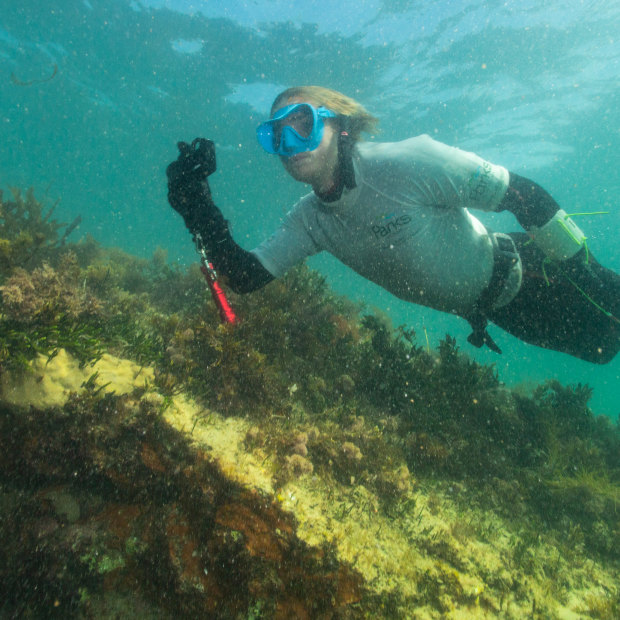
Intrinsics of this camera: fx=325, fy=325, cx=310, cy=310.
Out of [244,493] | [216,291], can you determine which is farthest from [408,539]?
[216,291]

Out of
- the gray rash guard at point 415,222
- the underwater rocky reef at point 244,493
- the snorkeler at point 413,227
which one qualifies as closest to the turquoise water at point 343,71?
the underwater rocky reef at point 244,493

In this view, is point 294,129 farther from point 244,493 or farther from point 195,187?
point 244,493

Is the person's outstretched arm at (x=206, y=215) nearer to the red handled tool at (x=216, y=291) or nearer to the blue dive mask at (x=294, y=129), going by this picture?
the red handled tool at (x=216, y=291)

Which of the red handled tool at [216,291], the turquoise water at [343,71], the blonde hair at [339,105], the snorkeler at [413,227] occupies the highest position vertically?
the turquoise water at [343,71]

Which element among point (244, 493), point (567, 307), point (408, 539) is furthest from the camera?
point (567, 307)

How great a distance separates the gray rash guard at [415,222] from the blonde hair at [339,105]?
0.68 feet

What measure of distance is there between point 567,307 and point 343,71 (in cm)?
2101

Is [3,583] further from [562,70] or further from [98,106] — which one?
[98,106]

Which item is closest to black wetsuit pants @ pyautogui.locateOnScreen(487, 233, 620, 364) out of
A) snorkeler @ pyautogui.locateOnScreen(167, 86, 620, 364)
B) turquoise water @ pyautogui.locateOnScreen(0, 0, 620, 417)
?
snorkeler @ pyautogui.locateOnScreen(167, 86, 620, 364)

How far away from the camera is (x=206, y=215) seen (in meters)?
3.04

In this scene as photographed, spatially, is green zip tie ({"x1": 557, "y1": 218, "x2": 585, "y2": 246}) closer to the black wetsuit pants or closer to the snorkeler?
the snorkeler

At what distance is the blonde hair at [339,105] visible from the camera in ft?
10.6

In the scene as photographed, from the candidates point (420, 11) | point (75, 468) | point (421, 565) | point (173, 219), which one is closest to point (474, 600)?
point (421, 565)

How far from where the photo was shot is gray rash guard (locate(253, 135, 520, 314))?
9.52 ft
